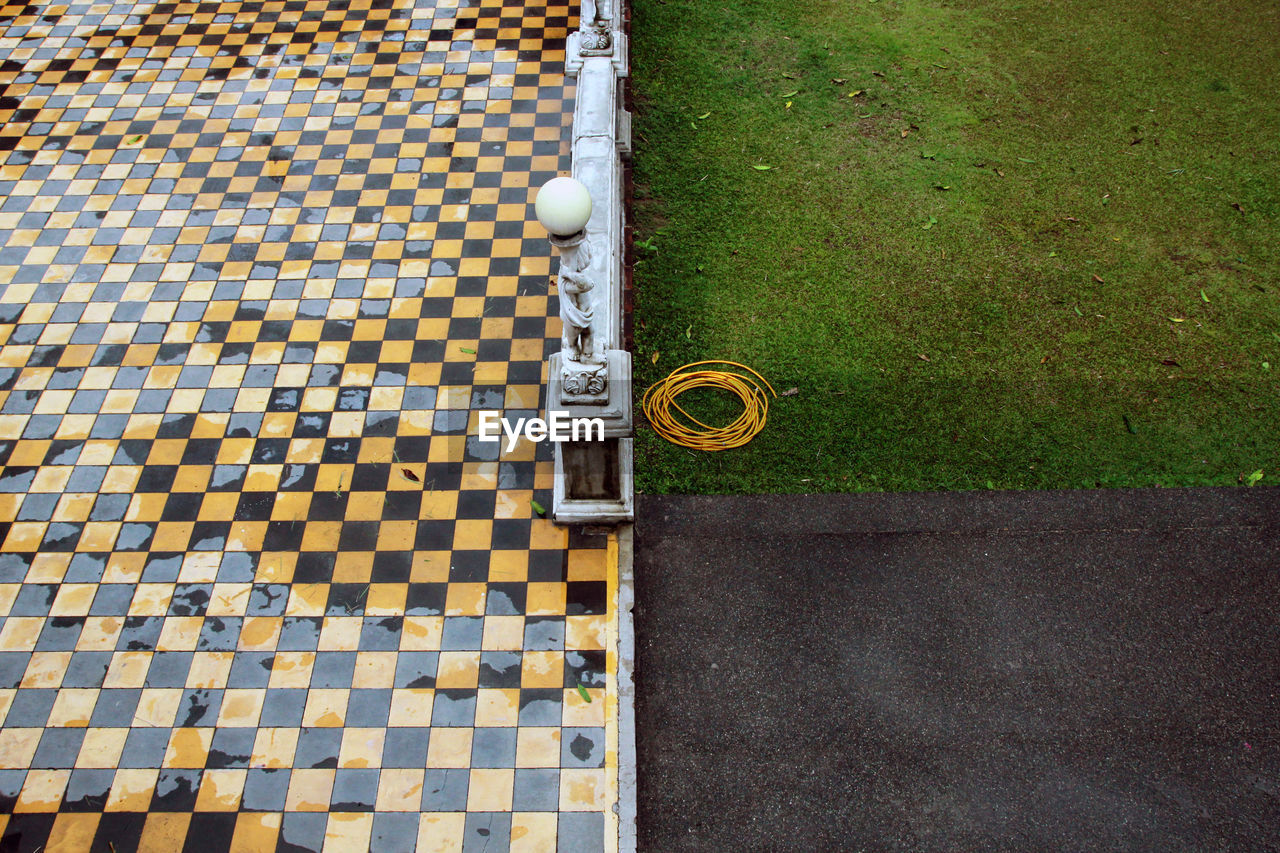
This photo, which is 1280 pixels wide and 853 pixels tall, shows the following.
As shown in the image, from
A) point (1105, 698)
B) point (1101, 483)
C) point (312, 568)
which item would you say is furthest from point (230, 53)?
point (1105, 698)

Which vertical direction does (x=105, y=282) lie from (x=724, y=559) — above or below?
above

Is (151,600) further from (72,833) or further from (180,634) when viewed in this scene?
(72,833)

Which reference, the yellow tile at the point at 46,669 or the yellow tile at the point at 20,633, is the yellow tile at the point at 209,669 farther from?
the yellow tile at the point at 20,633

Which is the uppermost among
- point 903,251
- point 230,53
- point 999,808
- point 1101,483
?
point 230,53

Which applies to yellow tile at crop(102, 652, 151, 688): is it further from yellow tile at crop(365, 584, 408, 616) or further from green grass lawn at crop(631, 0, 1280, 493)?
green grass lawn at crop(631, 0, 1280, 493)

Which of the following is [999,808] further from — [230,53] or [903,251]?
[230,53]

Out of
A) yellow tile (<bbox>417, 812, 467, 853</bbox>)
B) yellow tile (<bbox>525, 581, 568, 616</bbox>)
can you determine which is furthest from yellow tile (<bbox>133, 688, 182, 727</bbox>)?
yellow tile (<bbox>525, 581, 568, 616</bbox>)
